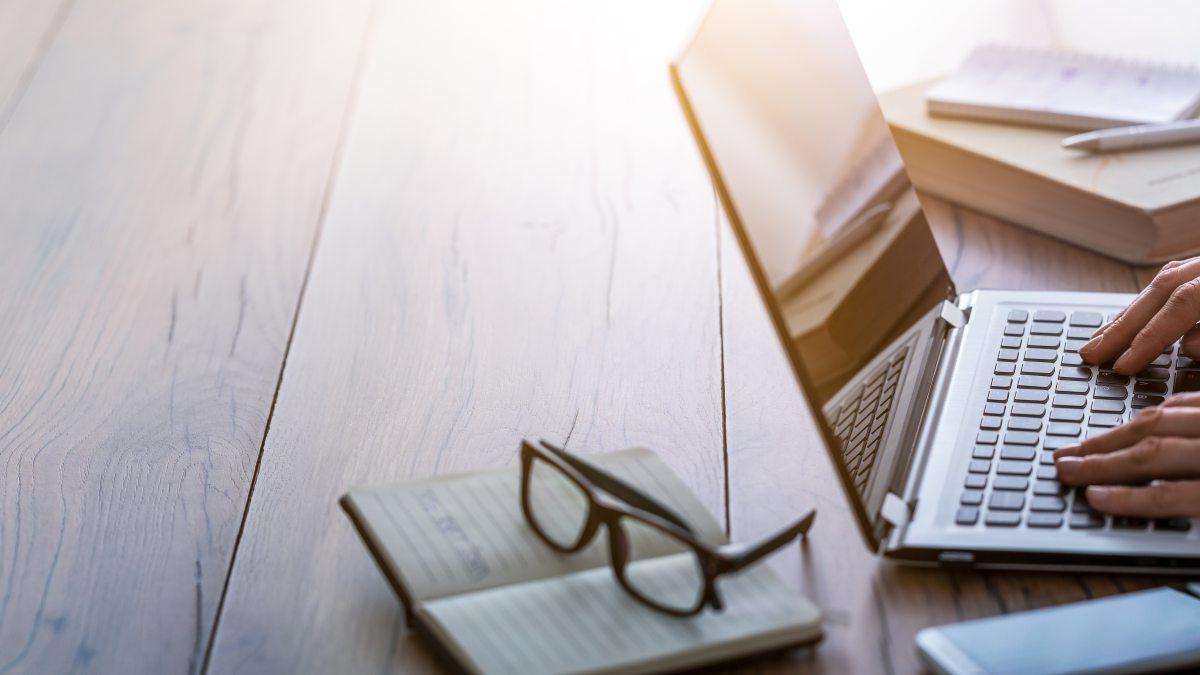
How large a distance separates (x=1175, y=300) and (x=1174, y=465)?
0.20 metres

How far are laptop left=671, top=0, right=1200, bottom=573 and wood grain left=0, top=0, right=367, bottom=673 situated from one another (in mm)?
382

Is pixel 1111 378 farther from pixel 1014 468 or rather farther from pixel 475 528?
pixel 475 528

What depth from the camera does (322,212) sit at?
4.32 ft

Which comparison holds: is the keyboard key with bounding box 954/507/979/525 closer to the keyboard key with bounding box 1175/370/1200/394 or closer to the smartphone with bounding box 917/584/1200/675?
the smartphone with bounding box 917/584/1200/675

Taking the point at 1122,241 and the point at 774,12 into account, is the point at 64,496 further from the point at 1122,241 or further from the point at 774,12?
the point at 1122,241

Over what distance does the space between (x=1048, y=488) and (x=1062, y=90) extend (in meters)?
0.66

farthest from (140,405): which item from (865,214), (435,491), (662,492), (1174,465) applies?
(1174,465)

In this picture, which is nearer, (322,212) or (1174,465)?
(1174,465)

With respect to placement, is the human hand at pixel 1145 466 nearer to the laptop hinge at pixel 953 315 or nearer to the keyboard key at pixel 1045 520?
the keyboard key at pixel 1045 520

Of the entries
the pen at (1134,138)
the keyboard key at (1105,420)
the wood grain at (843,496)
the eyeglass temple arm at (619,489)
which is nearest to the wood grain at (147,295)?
the eyeglass temple arm at (619,489)

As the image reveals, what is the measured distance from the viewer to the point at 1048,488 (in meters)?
0.82

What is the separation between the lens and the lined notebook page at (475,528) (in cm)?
75

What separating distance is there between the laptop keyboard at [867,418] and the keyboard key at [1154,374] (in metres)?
0.17

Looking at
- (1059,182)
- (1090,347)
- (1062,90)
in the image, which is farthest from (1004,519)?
(1062,90)
